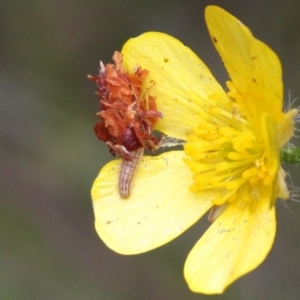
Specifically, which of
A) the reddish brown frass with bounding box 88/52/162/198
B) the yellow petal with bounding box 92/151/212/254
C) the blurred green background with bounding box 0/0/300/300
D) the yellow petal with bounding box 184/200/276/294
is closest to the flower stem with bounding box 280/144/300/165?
the yellow petal with bounding box 184/200/276/294

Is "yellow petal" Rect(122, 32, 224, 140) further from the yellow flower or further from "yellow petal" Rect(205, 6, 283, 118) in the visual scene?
"yellow petal" Rect(205, 6, 283, 118)

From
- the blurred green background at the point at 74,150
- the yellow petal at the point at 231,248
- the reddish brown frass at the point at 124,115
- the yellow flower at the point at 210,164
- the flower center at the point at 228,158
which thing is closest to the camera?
the yellow petal at the point at 231,248

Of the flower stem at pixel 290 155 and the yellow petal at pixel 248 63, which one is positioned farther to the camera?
the flower stem at pixel 290 155

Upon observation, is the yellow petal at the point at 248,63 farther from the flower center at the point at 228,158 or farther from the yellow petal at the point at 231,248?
the yellow petal at the point at 231,248

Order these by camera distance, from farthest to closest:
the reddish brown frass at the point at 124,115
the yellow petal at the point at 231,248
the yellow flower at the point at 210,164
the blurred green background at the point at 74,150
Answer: the blurred green background at the point at 74,150 → the reddish brown frass at the point at 124,115 → the yellow flower at the point at 210,164 → the yellow petal at the point at 231,248

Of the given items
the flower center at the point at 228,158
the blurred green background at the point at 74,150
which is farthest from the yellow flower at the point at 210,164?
the blurred green background at the point at 74,150

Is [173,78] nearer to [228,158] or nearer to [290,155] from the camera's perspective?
[228,158]
